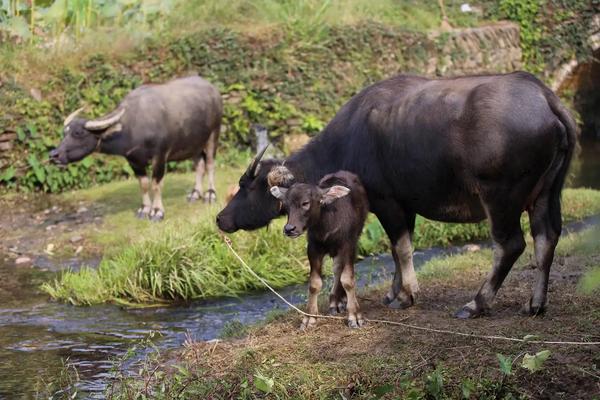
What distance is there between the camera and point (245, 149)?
16.6 meters

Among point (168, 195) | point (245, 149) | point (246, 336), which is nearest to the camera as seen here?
point (246, 336)

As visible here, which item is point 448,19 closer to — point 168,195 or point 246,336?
point 168,195

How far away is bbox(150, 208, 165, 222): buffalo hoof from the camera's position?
1276 cm

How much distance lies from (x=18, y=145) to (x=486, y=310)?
1005cm

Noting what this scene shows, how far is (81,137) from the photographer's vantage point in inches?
504

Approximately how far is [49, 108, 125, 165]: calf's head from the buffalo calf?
6157 mm

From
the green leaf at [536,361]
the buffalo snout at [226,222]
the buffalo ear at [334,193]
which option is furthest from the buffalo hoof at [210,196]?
the green leaf at [536,361]

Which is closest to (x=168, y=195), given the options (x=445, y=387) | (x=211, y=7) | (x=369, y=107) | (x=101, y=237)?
(x=101, y=237)

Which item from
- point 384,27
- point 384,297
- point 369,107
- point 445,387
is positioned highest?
point 369,107

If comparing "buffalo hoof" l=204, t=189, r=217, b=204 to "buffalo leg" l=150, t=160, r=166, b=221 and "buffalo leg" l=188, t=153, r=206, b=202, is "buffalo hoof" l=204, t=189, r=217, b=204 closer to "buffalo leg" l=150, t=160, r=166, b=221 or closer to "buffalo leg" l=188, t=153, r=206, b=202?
"buffalo leg" l=188, t=153, r=206, b=202

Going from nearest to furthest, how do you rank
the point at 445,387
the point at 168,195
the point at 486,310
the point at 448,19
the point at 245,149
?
the point at 445,387
the point at 486,310
the point at 168,195
the point at 245,149
the point at 448,19

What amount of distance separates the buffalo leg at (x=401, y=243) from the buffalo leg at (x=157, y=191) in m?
5.79

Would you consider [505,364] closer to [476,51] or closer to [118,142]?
[118,142]

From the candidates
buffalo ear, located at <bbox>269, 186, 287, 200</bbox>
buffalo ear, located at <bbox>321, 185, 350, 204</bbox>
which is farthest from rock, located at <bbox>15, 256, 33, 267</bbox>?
buffalo ear, located at <bbox>321, 185, 350, 204</bbox>
